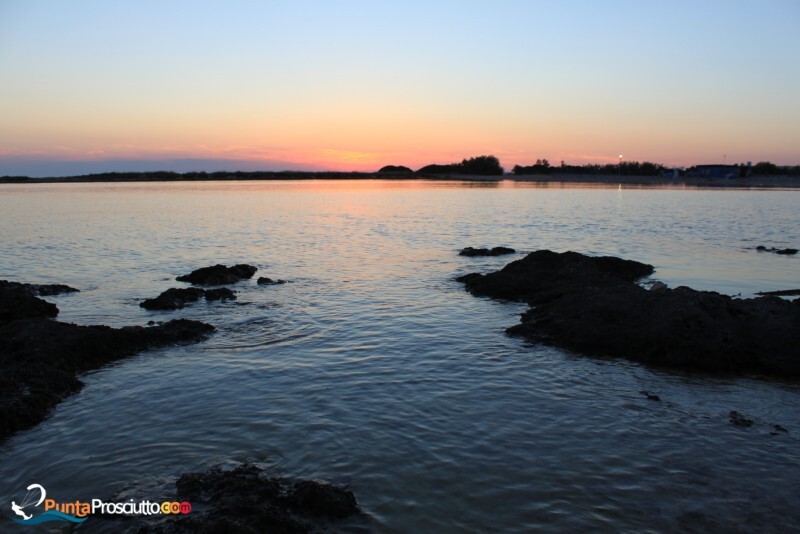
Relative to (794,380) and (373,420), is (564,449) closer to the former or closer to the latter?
(373,420)

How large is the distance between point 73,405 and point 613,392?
899 centimetres

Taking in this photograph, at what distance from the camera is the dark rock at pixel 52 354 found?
Answer: 846 centimetres

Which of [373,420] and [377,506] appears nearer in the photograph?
[377,506]

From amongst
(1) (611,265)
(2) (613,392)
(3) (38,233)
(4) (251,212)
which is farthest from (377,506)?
(4) (251,212)

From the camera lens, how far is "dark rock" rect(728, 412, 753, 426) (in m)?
8.31

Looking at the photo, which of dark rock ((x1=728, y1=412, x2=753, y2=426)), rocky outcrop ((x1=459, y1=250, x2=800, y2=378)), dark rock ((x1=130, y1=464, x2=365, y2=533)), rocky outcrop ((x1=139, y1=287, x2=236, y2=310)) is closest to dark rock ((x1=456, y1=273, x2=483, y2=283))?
rocky outcrop ((x1=459, y1=250, x2=800, y2=378))

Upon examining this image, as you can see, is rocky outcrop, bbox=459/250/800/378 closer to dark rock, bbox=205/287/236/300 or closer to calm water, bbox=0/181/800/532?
calm water, bbox=0/181/800/532

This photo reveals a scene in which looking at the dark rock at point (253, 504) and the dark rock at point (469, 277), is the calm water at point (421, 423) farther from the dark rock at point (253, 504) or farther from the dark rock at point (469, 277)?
the dark rock at point (469, 277)

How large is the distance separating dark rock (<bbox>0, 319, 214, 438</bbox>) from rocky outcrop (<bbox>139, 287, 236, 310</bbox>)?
2.99 metres

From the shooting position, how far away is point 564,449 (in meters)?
7.48

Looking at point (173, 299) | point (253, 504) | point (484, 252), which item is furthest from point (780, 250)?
point (253, 504)

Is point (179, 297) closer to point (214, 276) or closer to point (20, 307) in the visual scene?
point (214, 276)

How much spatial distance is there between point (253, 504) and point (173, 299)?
482 inches

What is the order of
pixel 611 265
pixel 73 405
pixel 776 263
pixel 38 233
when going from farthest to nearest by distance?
pixel 38 233, pixel 776 263, pixel 611 265, pixel 73 405
